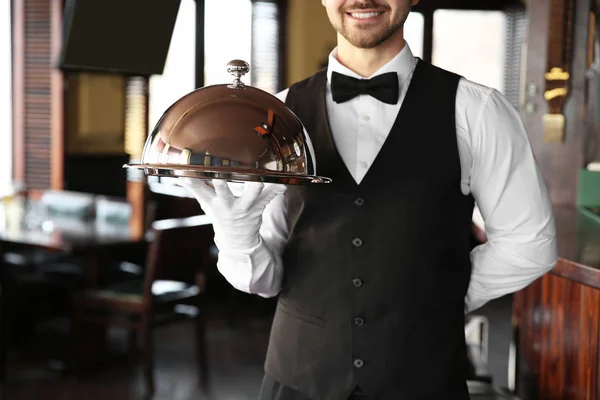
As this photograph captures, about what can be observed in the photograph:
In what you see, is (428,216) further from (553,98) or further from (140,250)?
(140,250)

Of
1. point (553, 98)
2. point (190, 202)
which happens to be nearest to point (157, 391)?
point (190, 202)

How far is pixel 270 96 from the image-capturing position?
4.28 ft

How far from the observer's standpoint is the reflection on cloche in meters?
1.19

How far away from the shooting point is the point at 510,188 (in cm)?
150

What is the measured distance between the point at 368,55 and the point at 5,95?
5185 millimetres

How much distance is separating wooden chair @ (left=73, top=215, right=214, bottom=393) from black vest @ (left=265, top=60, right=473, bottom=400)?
8.31ft

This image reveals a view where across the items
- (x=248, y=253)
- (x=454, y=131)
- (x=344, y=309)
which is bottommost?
(x=344, y=309)

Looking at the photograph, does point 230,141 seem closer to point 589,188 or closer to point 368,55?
point 368,55

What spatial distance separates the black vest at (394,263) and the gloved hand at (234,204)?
17 cm

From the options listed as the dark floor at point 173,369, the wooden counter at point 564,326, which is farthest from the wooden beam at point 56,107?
the wooden counter at point 564,326

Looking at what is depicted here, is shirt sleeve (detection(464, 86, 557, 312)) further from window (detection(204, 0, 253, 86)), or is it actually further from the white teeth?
window (detection(204, 0, 253, 86))

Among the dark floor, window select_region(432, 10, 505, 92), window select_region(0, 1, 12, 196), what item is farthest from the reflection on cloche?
window select_region(432, 10, 505, 92)

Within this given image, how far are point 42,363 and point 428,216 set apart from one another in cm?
358

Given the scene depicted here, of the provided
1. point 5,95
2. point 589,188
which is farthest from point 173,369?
point 5,95
